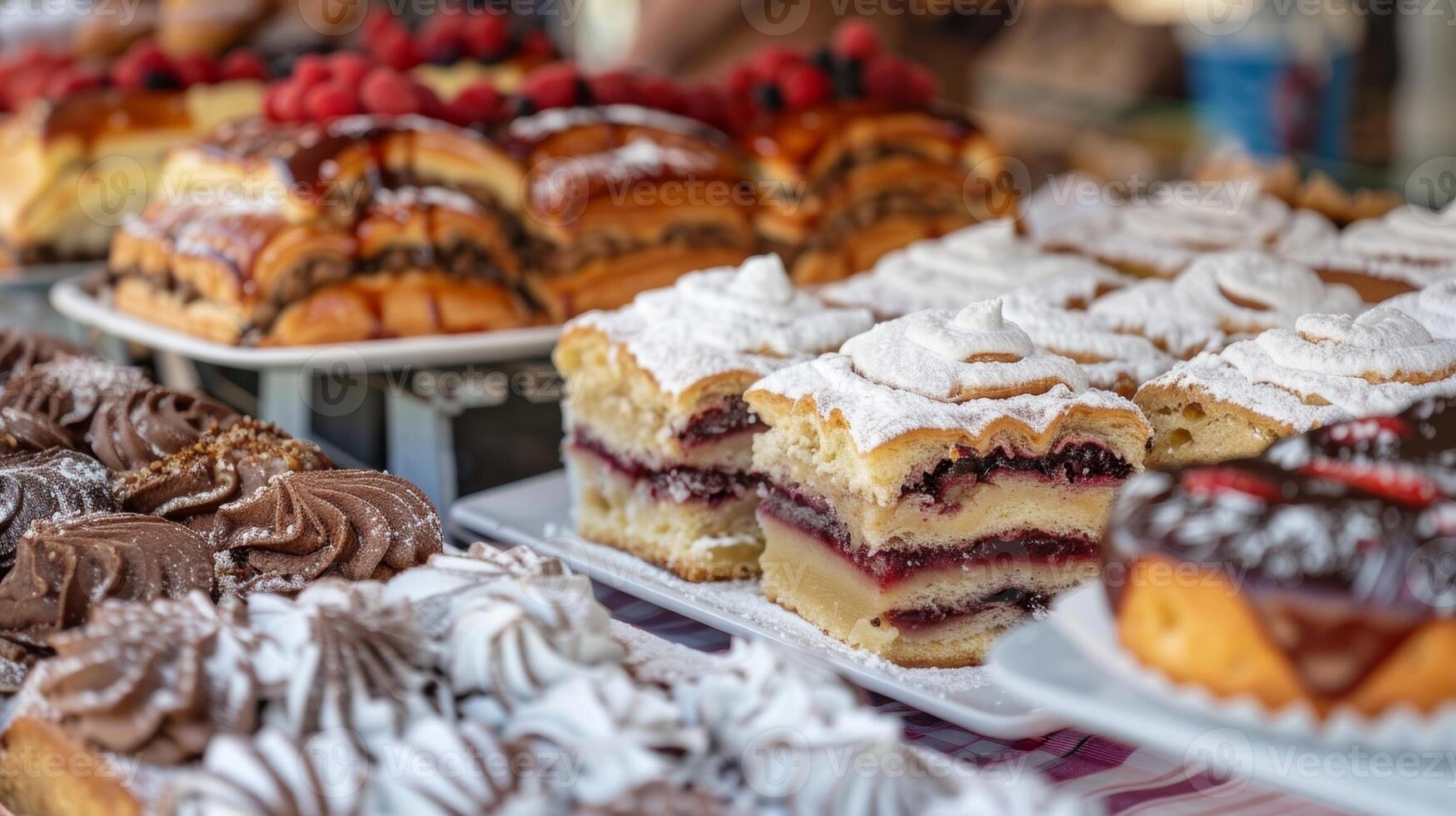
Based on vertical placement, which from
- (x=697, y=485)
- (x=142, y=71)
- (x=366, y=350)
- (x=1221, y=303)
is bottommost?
(x=697, y=485)

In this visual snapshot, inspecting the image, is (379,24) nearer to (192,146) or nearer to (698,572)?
(192,146)

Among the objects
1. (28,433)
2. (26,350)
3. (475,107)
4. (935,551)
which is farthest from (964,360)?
(475,107)

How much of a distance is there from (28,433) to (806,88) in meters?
2.52

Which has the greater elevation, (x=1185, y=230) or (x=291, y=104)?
(x=291, y=104)

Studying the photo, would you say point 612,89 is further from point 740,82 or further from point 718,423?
point 718,423

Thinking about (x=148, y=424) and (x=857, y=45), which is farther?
(x=857, y=45)

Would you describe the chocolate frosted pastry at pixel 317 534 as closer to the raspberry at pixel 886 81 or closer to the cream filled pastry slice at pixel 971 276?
the cream filled pastry slice at pixel 971 276

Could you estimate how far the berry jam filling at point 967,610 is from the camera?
2162 millimetres

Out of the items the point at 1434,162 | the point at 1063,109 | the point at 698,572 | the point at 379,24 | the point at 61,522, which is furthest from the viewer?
the point at 1063,109

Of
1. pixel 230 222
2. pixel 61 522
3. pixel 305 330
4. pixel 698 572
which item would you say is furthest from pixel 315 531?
pixel 230 222

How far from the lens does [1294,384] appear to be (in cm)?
215

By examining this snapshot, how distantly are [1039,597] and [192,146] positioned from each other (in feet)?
9.56

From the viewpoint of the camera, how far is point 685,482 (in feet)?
8.57

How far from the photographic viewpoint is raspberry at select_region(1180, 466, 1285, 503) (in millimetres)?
1415
